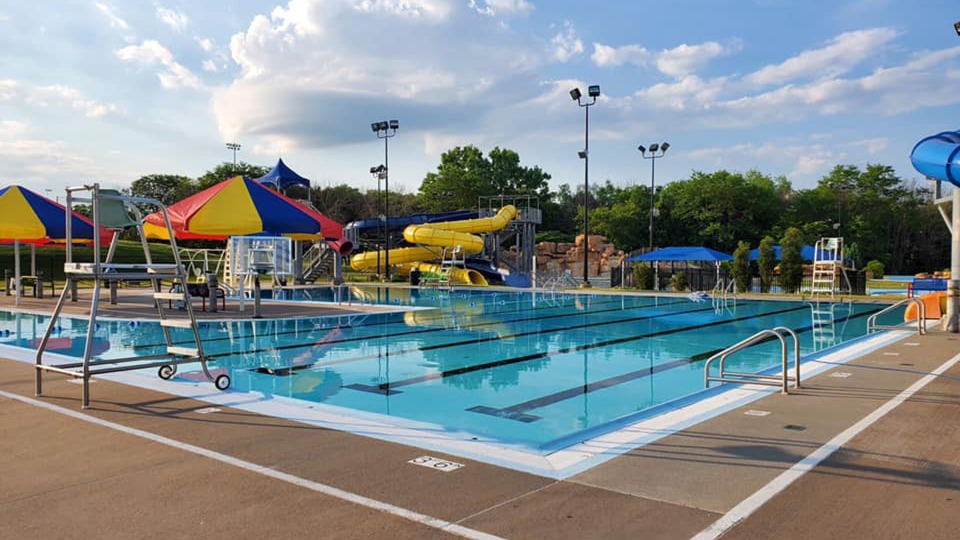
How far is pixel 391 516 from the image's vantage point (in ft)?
10.9

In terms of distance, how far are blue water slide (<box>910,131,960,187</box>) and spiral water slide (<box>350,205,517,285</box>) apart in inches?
1023

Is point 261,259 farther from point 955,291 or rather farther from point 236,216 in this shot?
point 955,291

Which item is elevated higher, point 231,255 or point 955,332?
point 231,255

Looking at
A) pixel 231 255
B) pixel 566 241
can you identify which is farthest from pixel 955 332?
pixel 566 241

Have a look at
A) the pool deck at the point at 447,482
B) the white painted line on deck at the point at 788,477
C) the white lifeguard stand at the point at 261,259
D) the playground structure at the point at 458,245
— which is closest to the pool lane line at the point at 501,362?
the pool deck at the point at 447,482

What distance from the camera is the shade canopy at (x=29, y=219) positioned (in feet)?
53.0

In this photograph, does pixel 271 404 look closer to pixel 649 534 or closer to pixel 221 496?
pixel 221 496

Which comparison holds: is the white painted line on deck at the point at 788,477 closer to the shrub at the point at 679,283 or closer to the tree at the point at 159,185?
the shrub at the point at 679,283

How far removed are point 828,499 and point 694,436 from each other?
136 cm

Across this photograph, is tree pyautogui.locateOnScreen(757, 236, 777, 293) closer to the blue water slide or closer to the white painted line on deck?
the white painted line on deck

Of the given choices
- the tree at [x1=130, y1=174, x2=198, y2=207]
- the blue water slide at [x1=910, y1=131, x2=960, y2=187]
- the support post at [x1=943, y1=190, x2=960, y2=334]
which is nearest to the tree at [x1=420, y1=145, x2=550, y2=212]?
the tree at [x1=130, y1=174, x2=198, y2=207]

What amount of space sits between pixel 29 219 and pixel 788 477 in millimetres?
17878

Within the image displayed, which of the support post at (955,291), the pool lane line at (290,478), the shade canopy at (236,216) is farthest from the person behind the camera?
the shade canopy at (236,216)

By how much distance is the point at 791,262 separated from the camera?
23953mm
